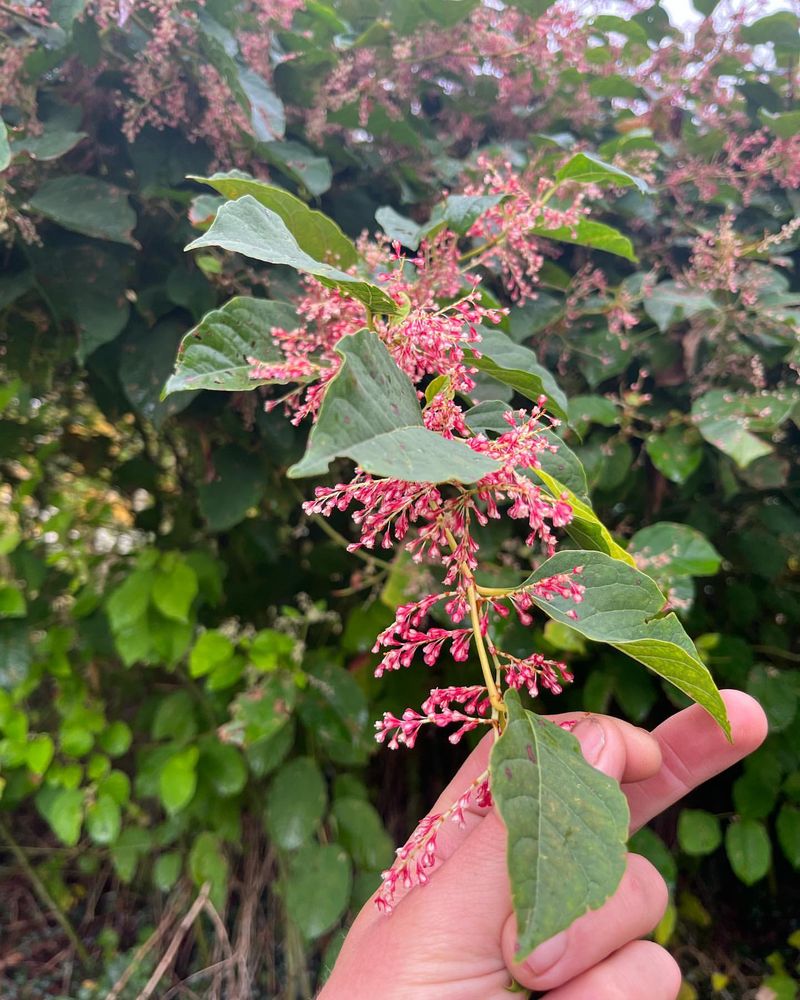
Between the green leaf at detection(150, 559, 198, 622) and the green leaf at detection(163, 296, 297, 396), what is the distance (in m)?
0.57

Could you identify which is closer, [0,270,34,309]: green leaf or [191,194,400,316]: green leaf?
[191,194,400,316]: green leaf

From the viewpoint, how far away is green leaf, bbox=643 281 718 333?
0.77 metres

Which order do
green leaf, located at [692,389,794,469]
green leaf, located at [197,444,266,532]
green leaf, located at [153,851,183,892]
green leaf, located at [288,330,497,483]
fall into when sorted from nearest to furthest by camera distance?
green leaf, located at [288,330,497,483] → green leaf, located at [692,389,794,469] → green leaf, located at [197,444,266,532] → green leaf, located at [153,851,183,892]

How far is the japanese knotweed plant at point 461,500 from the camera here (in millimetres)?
269

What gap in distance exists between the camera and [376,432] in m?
0.28

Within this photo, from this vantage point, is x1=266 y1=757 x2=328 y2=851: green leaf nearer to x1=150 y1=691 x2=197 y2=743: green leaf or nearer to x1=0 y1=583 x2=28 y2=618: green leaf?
x1=150 y1=691 x2=197 y2=743: green leaf

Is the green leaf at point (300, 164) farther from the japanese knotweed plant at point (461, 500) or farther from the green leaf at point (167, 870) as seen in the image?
the green leaf at point (167, 870)

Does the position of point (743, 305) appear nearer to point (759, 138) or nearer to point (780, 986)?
point (759, 138)

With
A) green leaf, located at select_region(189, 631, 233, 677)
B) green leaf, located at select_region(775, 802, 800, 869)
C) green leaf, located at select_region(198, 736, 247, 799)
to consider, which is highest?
green leaf, located at select_region(189, 631, 233, 677)

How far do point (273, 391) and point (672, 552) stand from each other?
22.3 inches

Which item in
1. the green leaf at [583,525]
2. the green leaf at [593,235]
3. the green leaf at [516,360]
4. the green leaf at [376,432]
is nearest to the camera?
the green leaf at [376,432]

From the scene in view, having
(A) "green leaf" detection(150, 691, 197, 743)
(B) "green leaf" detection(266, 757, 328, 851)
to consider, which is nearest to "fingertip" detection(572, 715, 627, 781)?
(B) "green leaf" detection(266, 757, 328, 851)

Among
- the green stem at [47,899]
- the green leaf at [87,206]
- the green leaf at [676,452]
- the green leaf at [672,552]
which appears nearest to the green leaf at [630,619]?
the green leaf at [672,552]

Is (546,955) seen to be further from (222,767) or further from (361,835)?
(222,767)
